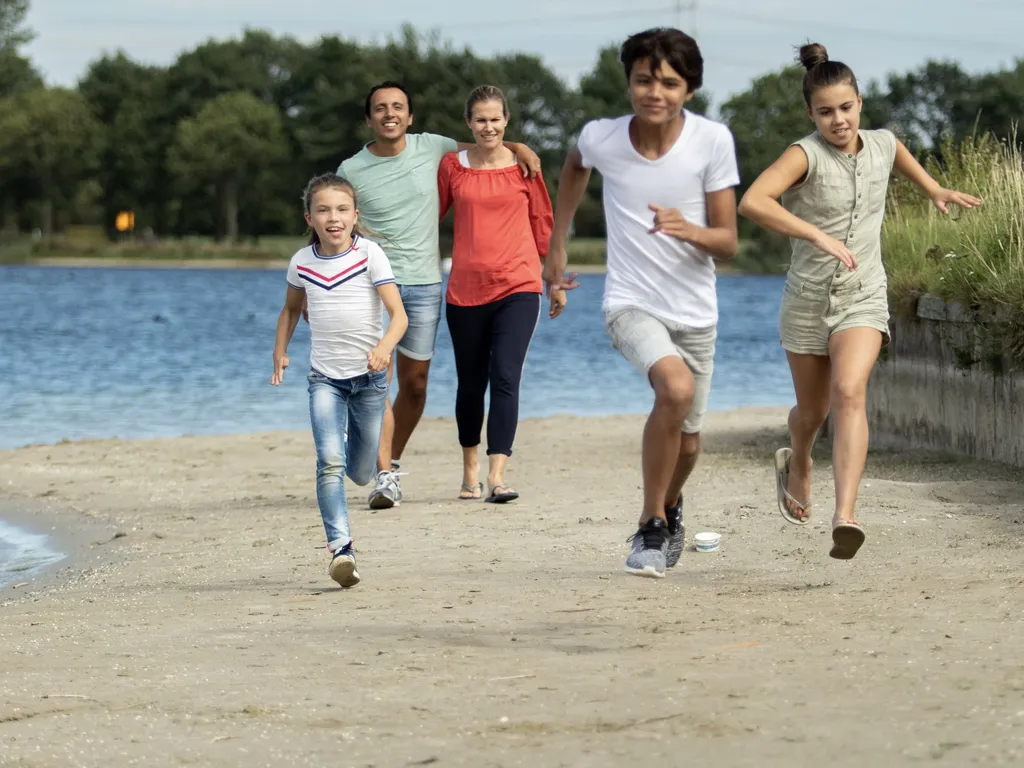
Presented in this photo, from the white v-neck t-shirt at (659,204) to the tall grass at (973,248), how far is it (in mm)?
4220

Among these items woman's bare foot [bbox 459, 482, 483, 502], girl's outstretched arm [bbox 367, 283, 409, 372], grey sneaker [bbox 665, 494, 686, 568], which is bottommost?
woman's bare foot [bbox 459, 482, 483, 502]

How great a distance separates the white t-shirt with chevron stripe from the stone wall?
4398 millimetres

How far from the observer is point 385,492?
955 centimetres

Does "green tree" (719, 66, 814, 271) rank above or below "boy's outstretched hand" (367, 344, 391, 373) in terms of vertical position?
above

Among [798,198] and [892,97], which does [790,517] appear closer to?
[798,198]

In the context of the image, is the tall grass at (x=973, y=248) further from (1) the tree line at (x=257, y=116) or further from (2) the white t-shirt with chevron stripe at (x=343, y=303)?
(1) the tree line at (x=257, y=116)

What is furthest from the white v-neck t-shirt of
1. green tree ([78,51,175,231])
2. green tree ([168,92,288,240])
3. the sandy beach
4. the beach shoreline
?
green tree ([78,51,175,231])

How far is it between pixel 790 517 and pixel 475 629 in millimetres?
1968

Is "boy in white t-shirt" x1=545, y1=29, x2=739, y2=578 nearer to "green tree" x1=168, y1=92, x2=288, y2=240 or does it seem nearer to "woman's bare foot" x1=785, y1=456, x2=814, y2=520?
"woman's bare foot" x1=785, y1=456, x2=814, y2=520

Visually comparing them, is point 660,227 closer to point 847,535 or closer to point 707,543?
point 847,535

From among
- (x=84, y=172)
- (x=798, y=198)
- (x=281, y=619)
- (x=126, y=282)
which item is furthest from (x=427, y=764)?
(x=84, y=172)

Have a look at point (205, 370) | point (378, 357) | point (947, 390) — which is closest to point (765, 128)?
point (205, 370)

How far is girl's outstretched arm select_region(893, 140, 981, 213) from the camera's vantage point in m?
6.62

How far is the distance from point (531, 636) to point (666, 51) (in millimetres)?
2144
